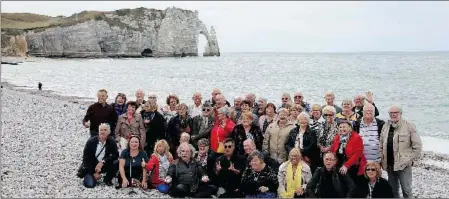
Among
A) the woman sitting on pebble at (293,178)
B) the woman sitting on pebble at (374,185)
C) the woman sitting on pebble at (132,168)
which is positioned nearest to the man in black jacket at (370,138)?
the woman sitting on pebble at (374,185)

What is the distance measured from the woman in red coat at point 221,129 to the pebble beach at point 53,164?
131 centimetres

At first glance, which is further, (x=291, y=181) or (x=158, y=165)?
(x=158, y=165)

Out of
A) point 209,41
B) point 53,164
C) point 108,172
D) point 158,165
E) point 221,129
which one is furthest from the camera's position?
point 209,41

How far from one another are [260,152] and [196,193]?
4.45 feet

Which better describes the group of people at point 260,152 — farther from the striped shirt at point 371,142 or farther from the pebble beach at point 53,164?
the pebble beach at point 53,164

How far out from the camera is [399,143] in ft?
27.8

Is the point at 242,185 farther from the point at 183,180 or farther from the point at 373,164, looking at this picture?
the point at 373,164

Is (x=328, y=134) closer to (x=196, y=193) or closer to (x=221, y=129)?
(x=221, y=129)

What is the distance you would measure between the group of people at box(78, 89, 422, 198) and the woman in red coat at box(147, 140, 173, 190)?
0.02m

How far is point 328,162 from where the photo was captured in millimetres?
8055

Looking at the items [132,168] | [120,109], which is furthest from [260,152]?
[120,109]

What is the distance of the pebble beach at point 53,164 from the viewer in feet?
30.3

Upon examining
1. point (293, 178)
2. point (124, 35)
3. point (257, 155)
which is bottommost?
point (293, 178)

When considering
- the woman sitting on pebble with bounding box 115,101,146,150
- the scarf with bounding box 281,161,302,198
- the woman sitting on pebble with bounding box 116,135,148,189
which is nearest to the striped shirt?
the scarf with bounding box 281,161,302,198
